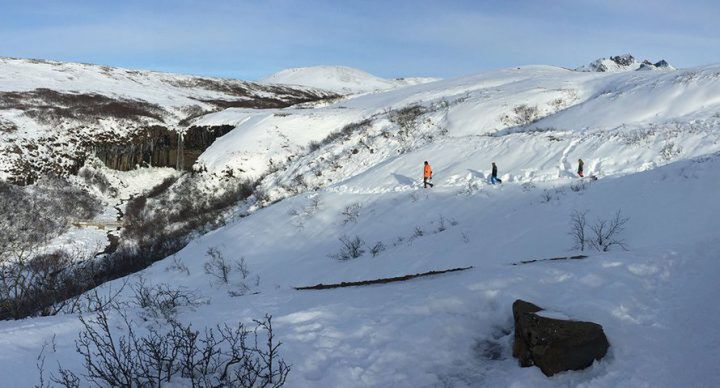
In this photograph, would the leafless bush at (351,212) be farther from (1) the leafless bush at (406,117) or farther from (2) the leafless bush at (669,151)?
(2) the leafless bush at (669,151)

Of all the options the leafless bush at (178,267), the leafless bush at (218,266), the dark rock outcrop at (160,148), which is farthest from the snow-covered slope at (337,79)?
the leafless bush at (218,266)

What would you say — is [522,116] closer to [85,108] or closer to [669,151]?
[669,151]

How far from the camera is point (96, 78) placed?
6775 centimetres

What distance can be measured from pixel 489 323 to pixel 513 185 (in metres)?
13.5

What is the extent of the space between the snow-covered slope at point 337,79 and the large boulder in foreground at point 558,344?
102m

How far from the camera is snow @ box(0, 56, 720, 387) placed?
191 inches

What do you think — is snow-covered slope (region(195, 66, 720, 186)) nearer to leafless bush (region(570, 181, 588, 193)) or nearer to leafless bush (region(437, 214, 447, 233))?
leafless bush (region(570, 181, 588, 193))

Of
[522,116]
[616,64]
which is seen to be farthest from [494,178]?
[616,64]

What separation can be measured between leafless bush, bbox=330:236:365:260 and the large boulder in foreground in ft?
35.4

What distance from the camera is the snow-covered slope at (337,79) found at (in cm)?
11394

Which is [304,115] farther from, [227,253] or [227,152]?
[227,253]

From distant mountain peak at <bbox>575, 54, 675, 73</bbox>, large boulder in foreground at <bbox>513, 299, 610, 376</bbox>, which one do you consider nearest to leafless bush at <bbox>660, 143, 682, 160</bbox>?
large boulder in foreground at <bbox>513, 299, 610, 376</bbox>

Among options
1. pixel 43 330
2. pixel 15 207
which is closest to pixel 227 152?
pixel 15 207

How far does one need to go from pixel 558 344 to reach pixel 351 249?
38.6 feet
